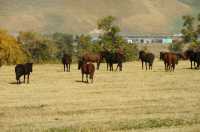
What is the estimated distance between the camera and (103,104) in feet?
89.4

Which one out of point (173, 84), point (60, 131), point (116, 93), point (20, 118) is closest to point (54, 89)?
point (116, 93)

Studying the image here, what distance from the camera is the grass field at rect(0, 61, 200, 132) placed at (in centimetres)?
2059

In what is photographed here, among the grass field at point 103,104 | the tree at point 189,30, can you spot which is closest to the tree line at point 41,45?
the tree at point 189,30

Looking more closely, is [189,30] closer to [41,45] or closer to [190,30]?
[190,30]

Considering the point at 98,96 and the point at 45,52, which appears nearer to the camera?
the point at 98,96

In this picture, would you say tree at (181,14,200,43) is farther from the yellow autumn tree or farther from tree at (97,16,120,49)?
the yellow autumn tree

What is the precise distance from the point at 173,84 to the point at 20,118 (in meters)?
15.8

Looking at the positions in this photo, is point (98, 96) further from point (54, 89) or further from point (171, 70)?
point (171, 70)

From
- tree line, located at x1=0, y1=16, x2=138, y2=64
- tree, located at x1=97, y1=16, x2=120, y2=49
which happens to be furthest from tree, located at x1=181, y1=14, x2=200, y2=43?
tree, located at x1=97, y1=16, x2=120, y2=49

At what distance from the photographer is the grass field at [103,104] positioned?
20.6 metres

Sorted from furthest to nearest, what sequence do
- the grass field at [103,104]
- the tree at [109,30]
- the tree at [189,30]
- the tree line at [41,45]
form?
the tree at [189,30], the tree at [109,30], the tree line at [41,45], the grass field at [103,104]

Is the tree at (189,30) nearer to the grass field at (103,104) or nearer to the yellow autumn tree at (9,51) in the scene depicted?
the yellow autumn tree at (9,51)

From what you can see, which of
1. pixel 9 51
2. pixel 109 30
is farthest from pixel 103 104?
pixel 109 30

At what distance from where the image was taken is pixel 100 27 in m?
111
